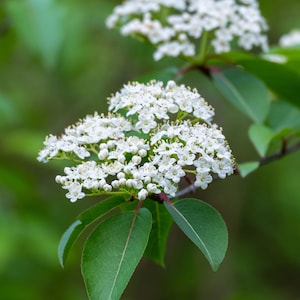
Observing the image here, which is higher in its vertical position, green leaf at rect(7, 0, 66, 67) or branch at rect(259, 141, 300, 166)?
green leaf at rect(7, 0, 66, 67)

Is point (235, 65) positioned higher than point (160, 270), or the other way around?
Result: point (235, 65)

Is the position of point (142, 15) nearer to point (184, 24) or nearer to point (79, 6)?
point (184, 24)

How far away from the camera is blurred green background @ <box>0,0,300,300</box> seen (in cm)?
453

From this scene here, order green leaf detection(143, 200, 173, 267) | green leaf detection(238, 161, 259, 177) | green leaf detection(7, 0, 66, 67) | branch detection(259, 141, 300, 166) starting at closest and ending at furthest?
green leaf detection(143, 200, 173, 267), green leaf detection(238, 161, 259, 177), branch detection(259, 141, 300, 166), green leaf detection(7, 0, 66, 67)

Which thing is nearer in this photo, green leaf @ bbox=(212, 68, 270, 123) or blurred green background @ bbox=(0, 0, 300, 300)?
green leaf @ bbox=(212, 68, 270, 123)

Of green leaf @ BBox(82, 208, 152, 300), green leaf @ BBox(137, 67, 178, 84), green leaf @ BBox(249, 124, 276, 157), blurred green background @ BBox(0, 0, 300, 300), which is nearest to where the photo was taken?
green leaf @ BBox(82, 208, 152, 300)

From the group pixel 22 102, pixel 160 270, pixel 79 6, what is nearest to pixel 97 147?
pixel 79 6

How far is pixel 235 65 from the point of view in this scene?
3488mm

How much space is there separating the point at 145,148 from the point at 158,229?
56 centimetres

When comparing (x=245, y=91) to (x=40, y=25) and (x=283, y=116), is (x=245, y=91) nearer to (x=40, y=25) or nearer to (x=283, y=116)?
(x=283, y=116)

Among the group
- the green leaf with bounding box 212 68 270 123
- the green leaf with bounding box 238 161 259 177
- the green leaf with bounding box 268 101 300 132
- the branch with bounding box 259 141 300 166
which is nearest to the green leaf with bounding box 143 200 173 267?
the green leaf with bounding box 238 161 259 177

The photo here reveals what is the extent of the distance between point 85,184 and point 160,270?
17.7 feet

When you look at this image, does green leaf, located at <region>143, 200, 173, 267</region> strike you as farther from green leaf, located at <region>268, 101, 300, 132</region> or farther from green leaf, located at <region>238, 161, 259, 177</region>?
green leaf, located at <region>268, 101, 300, 132</region>

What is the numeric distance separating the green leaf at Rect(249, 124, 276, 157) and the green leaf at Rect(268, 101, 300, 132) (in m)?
0.33
